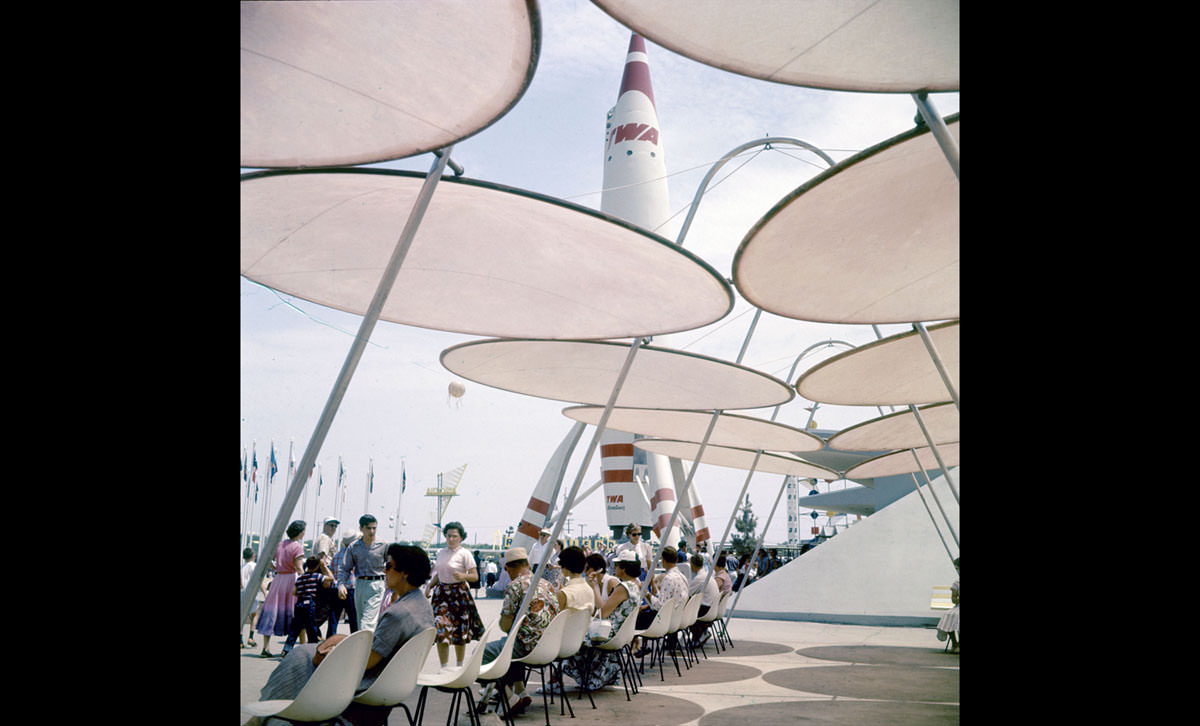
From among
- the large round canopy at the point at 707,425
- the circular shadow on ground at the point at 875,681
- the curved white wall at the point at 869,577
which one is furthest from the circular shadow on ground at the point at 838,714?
the curved white wall at the point at 869,577

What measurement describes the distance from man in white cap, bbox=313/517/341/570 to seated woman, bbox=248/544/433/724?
5331mm

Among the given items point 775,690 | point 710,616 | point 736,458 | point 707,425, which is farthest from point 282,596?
point 736,458

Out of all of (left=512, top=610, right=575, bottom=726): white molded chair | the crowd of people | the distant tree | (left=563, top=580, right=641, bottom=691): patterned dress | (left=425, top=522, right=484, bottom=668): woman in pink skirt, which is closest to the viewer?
the crowd of people

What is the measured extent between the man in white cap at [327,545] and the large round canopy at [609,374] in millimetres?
3094

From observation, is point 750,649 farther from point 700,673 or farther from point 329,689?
point 329,689

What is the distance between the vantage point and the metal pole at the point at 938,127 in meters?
3.75

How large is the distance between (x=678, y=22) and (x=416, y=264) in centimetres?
316

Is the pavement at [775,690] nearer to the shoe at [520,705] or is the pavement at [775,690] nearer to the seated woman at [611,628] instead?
the shoe at [520,705]

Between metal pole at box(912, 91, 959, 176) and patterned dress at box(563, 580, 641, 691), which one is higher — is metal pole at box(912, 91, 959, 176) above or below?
above

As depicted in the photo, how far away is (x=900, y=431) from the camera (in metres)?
13.0

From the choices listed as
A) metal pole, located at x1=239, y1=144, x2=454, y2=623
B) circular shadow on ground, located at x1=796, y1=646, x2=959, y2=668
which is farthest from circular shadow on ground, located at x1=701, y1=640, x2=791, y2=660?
metal pole, located at x1=239, y1=144, x2=454, y2=623

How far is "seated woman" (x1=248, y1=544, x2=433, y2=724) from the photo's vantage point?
4.43m

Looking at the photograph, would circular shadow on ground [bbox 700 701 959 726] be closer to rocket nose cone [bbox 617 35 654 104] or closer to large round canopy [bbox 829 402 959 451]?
large round canopy [bbox 829 402 959 451]
